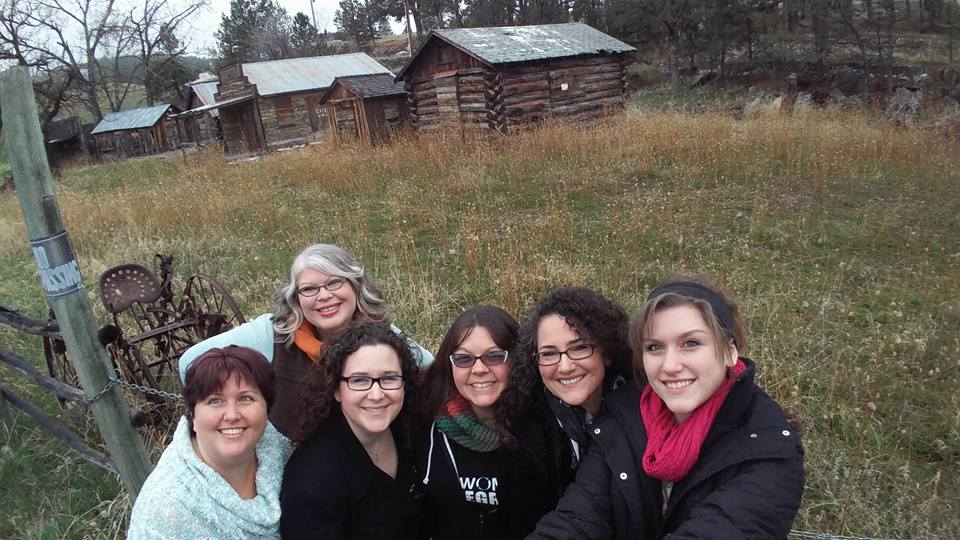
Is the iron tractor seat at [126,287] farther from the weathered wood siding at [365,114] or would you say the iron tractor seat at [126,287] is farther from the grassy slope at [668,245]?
the weathered wood siding at [365,114]

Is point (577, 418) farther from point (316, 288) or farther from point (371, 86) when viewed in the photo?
point (371, 86)

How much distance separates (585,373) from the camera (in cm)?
203

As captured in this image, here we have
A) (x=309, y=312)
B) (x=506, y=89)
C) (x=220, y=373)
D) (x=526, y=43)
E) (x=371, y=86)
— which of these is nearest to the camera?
(x=220, y=373)

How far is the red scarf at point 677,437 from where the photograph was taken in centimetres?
169

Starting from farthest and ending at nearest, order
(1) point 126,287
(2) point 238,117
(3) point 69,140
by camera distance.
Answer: (3) point 69,140, (2) point 238,117, (1) point 126,287

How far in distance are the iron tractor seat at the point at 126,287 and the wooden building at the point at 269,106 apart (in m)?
22.1

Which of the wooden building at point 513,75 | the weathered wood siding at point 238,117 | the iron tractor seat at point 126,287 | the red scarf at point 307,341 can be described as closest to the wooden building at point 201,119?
the weathered wood siding at point 238,117

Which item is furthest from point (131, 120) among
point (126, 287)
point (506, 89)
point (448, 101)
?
point (126, 287)

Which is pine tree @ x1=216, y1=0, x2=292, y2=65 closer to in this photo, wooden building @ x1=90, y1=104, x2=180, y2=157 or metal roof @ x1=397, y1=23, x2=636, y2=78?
wooden building @ x1=90, y1=104, x2=180, y2=157

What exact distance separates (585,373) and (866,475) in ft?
6.34

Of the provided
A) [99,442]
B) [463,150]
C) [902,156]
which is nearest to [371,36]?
[463,150]

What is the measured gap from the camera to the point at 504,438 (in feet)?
6.98

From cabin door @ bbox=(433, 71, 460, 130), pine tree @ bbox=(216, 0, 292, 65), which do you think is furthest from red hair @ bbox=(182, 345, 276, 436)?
pine tree @ bbox=(216, 0, 292, 65)

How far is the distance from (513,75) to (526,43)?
4.81 ft
